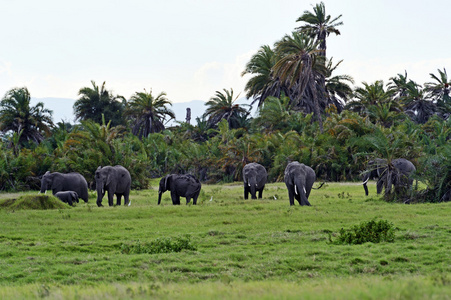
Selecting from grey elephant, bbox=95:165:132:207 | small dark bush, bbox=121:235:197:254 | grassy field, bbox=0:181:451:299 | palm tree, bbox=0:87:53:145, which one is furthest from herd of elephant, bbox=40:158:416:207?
palm tree, bbox=0:87:53:145

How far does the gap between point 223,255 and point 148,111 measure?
177ft

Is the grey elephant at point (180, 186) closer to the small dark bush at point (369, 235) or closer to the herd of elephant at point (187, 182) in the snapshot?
the herd of elephant at point (187, 182)

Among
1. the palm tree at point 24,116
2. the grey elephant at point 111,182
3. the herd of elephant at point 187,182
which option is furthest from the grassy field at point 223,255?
the palm tree at point 24,116

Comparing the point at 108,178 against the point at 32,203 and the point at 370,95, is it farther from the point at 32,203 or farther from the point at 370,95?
the point at 370,95

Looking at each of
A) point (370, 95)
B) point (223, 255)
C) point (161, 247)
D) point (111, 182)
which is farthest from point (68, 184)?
point (370, 95)

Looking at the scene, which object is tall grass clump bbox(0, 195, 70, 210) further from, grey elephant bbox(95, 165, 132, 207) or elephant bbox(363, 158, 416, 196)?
elephant bbox(363, 158, 416, 196)

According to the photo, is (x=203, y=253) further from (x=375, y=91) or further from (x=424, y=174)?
(x=375, y=91)

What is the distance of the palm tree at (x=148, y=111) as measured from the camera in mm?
63688

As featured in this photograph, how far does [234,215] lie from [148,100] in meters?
46.8

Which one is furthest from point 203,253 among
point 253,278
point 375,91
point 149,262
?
point 375,91

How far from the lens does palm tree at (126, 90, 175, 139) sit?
6369 cm

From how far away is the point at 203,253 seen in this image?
11789 mm

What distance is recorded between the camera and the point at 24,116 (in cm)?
4409

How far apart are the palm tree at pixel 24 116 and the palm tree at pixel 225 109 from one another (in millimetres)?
21443
